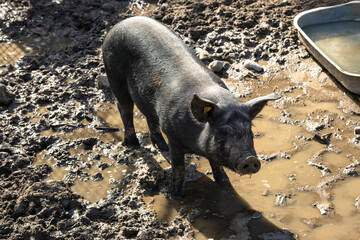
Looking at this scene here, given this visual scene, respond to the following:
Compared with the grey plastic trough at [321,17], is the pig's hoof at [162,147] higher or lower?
lower

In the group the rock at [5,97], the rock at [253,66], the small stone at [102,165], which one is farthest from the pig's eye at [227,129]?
the rock at [5,97]

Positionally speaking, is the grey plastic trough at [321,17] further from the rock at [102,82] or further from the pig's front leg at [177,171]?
the pig's front leg at [177,171]

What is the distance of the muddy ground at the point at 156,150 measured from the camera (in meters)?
4.46

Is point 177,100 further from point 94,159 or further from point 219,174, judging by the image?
point 94,159

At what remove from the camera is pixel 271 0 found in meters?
8.56

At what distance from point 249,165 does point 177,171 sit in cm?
115

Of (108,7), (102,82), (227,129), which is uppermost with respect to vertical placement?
(227,129)

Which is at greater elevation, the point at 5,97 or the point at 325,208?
the point at 5,97

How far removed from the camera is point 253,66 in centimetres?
704

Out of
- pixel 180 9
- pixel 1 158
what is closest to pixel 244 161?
pixel 1 158

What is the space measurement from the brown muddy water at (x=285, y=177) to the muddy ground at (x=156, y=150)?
15 mm

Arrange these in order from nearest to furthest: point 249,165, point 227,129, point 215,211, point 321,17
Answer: point 249,165 → point 227,129 → point 215,211 → point 321,17

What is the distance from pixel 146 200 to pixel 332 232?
1.89 metres

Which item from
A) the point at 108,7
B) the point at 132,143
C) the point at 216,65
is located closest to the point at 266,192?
the point at 132,143
